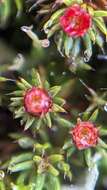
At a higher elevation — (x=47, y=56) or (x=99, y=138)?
(x=47, y=56)

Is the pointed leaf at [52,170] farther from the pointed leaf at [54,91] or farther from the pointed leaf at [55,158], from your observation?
the pointed leaf at [54,91]

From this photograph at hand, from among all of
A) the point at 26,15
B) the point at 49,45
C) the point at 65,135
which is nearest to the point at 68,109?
the point at 65,135

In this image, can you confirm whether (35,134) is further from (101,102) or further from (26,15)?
(26,15)

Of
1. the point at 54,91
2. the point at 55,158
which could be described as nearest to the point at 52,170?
the point at 55,158

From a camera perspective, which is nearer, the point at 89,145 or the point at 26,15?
the point at 89,145

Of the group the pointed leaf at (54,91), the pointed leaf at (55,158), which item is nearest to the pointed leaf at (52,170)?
the pointed leaf at (55,158)

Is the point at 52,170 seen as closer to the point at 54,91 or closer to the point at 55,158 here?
the point at 55,158

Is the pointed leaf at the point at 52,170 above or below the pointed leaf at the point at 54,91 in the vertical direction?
below

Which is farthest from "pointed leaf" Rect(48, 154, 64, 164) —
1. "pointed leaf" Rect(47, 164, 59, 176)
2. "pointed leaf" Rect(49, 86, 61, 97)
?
"pointed leaf" Rect(49, 86, 61, 97)

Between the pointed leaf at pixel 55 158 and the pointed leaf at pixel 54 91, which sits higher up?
the pointed leaf at pixel 54 91

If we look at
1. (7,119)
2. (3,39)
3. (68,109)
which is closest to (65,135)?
(68,109)
